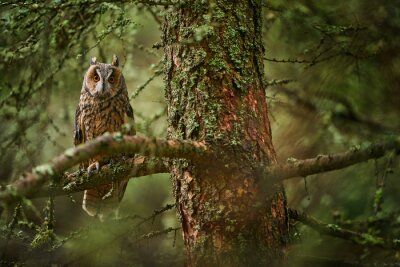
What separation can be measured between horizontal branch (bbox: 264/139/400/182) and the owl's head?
236 cm

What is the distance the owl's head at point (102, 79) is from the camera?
4.73 m

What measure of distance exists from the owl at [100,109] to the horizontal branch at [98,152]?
215 centimetres

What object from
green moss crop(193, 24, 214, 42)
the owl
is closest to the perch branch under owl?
green moss crop(193, 24, 214, 42)

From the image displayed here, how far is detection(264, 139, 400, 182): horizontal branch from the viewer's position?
8.39 ft

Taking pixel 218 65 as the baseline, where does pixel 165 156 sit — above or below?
below

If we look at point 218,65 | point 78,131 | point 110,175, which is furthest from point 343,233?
point 78,131

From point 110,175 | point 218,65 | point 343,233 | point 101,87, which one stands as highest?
point 101,87

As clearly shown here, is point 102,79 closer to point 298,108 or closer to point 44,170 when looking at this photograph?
point 298,108

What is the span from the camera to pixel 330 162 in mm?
2576

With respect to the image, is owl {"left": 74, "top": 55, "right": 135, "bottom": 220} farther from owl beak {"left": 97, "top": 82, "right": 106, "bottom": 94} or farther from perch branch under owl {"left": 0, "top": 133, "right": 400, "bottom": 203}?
perch branch under owl {"left": 0, "top": 133, "right": 400, "bottom": 203}

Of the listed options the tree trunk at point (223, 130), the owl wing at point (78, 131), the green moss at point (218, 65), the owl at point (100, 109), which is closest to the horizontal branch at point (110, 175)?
the tree trunk at point (223, 130)

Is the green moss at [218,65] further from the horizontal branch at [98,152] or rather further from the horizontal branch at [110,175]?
the horizontal branch at [110,175]

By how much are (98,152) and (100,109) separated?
263 cm

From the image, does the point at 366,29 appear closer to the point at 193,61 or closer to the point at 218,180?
the point at 193,61
